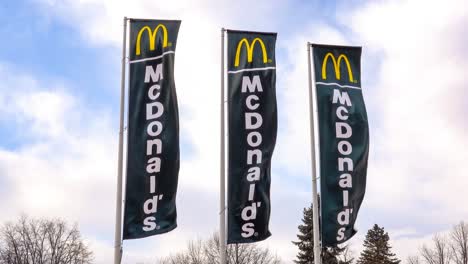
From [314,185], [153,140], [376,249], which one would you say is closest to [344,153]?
[314,185]

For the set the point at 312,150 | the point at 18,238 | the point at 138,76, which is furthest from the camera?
the point at 18,238

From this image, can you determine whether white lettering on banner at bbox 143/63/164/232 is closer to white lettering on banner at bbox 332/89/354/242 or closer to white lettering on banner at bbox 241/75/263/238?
white lettering on banner at bbox 241/75/263/238

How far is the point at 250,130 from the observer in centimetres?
1594

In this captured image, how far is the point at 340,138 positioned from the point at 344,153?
46 cm

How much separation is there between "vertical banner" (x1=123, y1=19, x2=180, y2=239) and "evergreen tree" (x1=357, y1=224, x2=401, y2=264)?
5115 centimetres

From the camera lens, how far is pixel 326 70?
1711 centimetres

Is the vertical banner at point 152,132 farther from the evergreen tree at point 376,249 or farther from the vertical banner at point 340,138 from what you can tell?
the evergreen tree at point 376,249

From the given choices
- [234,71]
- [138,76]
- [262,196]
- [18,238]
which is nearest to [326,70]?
[234,71]

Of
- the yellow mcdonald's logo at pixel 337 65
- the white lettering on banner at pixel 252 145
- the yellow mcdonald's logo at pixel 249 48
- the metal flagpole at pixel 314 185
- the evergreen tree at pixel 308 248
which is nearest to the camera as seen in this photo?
the white lettering on banner at pixel 252 145

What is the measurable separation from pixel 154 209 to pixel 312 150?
508cm

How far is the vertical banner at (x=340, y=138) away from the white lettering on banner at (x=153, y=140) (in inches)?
182

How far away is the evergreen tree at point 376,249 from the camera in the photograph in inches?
2457

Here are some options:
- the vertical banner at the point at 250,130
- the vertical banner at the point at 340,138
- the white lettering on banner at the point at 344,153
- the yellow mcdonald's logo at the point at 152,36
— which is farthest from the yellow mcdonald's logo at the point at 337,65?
the yellow mcdonald's logo at the point at 152,36

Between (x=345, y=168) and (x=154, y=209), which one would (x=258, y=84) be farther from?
(x=154, y=209)
